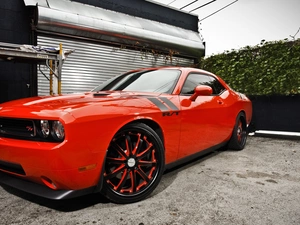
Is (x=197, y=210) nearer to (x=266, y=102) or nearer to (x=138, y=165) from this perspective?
(x=138, y=165)

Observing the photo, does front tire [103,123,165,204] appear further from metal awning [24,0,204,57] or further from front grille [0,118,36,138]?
metal awning [24,0,204,57]

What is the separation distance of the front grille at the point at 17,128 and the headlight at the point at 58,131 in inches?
7.3

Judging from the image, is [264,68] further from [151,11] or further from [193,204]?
[193,204]

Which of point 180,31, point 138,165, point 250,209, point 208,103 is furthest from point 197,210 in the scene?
point 180,31

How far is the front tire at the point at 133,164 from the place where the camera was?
195cm

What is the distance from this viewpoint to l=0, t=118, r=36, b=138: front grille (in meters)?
1.79

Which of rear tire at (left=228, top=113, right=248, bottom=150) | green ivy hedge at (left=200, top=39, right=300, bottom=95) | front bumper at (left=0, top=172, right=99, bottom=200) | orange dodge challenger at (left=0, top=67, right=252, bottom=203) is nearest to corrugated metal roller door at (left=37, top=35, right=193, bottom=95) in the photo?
green ivy hedge at (left=200, top=39, right=300, bottom=95)

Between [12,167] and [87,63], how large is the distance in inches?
209

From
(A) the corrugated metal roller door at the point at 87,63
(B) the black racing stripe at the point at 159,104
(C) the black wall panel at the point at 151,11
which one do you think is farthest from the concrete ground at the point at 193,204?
(C) the black wall panel at the point at 151,11

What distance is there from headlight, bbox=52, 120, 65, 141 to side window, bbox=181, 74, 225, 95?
1.47 metres

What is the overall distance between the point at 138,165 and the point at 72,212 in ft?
2.00

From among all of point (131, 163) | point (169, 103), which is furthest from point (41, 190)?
point (169, 103)

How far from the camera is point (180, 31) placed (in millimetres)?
9258

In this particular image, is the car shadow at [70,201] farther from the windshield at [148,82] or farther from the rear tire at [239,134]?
the rear tire at [239,134]
